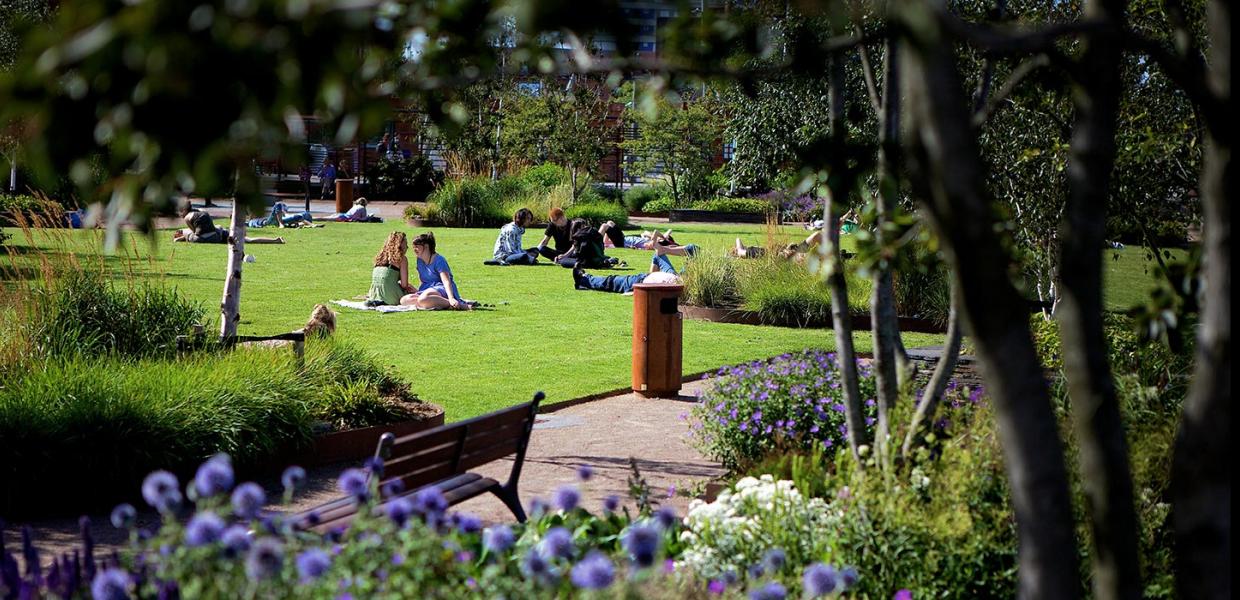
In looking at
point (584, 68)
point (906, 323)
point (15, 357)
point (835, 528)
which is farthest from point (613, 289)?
point (584, 68)

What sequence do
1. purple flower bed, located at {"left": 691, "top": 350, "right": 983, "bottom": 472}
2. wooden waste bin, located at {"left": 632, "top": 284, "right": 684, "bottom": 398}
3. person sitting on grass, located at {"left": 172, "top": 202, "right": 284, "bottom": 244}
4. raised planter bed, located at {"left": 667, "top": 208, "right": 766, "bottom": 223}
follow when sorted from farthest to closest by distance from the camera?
raised planter bed, located at {"left": 667, "top": 208, "right": 766, "bottom": 223}, person sitting on grass, located at {"left": 172, "top": 202, "right": 284, "bottom": 244}, wooden waste bin, located at {"left": 632, "top": 284, "right": 684, "bottom": 398}, purple flower bed, located at {"left": 691, "top": 350, "right": 983, "bottom": 472}

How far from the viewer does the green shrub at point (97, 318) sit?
27.6ft

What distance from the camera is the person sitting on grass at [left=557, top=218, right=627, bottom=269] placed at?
2150 centimetres

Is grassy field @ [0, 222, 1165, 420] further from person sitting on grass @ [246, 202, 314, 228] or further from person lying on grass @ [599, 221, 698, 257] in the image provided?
person sitting on grass @ [246, 202, 314, 228]

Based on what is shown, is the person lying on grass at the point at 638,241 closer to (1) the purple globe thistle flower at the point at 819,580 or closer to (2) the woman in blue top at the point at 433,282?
(2) the woman in blue top at the point at 433,282

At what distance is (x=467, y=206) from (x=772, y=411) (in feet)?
84.6

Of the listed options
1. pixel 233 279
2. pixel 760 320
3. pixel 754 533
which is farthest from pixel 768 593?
pixel 760 320

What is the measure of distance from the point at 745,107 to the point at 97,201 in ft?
61.4

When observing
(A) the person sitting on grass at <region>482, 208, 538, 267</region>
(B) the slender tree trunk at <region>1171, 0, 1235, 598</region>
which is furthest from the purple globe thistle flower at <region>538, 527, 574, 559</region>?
(A) the person sitting on grass at <region>482, 208, 538, 267</region>

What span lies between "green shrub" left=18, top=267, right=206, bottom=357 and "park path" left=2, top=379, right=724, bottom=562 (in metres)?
1.81

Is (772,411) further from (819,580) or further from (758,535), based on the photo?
(819,580)

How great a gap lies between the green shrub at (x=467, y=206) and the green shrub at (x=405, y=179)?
46.3 ft

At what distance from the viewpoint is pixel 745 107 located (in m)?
20.9

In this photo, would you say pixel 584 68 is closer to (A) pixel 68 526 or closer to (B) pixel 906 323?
(A) pixel 68 526
